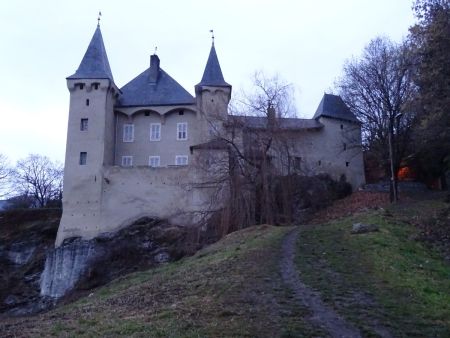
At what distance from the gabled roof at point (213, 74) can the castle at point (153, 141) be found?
80 mm

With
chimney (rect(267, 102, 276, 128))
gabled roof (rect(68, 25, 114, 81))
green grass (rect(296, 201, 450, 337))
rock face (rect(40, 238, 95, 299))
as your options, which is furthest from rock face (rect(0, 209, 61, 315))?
green grass (rect(296, 201, 450, 337))

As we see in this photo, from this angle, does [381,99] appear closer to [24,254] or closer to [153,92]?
[153,92]

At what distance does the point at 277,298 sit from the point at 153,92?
3464 centimetres

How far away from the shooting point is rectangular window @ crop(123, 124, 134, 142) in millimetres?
43447

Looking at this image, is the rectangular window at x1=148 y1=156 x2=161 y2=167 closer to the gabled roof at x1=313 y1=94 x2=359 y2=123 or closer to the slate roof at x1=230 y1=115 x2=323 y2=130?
the slate roof at x1=230 y1=115 x2=323 y2=130

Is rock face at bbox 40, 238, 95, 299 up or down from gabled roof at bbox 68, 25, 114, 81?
down

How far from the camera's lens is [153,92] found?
45156mm

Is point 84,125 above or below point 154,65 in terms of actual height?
below

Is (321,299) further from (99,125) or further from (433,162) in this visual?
(433,162)

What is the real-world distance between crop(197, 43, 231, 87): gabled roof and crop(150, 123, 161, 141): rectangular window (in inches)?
202

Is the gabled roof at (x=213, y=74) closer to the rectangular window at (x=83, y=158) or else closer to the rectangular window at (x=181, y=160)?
the rectangular window at (x=181, y=160)

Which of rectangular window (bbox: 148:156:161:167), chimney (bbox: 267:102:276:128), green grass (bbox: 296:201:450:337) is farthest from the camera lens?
rectangular window (bbox: 148:156:161:167)

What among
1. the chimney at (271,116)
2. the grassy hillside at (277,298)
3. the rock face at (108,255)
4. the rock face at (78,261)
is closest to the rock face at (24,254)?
the rock face at (78,261)

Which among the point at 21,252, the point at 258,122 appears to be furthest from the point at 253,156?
the point at 21,252
